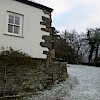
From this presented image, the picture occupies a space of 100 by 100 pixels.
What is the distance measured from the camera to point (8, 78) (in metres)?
9.98

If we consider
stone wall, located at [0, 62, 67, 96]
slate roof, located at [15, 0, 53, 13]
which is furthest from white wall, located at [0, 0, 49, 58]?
stone wall, located at [0, 62, 67, 96]

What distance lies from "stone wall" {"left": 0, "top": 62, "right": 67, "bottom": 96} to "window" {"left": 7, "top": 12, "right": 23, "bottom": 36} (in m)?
1.72

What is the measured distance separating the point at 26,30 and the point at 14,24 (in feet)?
2.21

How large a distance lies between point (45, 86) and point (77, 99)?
8.01 feet

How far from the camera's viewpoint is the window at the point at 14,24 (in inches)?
427

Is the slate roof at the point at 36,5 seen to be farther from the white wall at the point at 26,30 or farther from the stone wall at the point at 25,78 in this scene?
the stone wall at the point at 25,78

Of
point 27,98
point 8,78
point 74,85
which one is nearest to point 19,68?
point 8,78

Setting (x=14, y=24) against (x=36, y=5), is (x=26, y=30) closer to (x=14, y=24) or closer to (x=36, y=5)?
(x=14, y=24)

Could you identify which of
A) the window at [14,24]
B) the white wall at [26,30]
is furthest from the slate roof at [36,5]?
the window at [14,24]

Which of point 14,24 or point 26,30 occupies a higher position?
point 14,24

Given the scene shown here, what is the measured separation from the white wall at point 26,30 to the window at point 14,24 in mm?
199

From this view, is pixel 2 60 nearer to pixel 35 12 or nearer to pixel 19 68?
pixel 19 68

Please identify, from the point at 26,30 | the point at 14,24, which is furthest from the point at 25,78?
the point at 14,24

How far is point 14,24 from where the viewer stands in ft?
36.1
